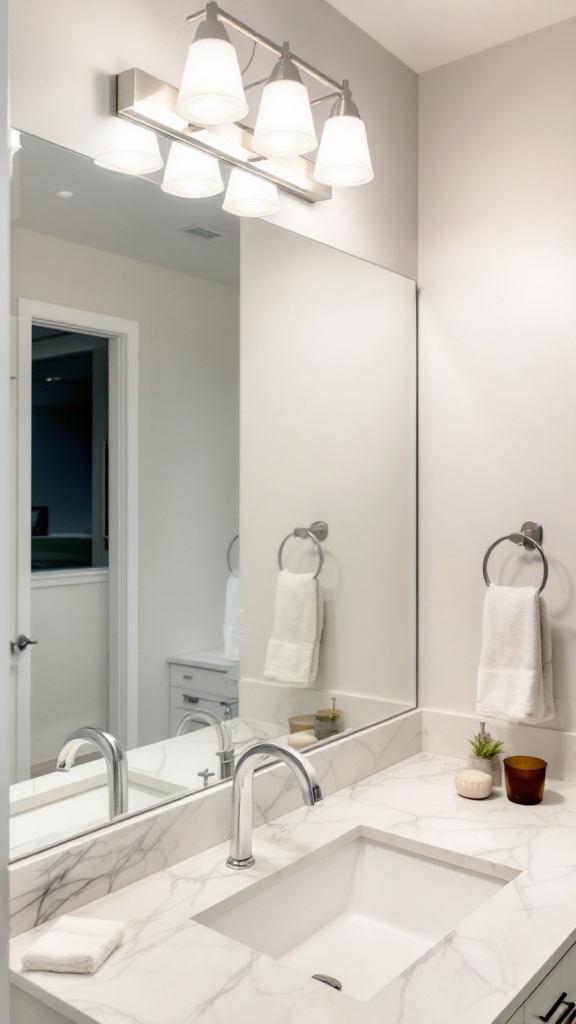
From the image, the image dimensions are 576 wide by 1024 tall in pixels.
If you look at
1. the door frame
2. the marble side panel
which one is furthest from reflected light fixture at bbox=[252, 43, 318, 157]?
the marble side panel

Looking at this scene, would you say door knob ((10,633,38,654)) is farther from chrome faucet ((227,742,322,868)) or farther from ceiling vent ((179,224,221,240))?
ceiling vent ((179,224,221,240))

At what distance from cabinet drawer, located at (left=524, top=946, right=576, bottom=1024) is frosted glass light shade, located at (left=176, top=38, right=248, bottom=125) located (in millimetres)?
1459

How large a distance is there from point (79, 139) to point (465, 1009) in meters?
1.38

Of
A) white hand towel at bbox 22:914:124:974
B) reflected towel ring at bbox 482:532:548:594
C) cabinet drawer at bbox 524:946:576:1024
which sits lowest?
cabinet drawer at bbox 524:946:576:1024

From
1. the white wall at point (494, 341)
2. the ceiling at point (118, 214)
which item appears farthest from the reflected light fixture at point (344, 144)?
the white wall at point (494, 341)

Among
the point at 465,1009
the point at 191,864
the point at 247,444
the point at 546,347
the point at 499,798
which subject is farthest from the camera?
the point at 546,347

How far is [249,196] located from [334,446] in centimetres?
58

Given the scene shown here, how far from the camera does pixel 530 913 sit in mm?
1324

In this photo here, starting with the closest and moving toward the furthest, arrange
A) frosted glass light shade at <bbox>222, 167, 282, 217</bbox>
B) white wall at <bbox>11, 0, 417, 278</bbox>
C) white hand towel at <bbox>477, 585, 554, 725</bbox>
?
1. white wall at <bbox>11, 0, 417, 278</bbox>
2. frosted glass light shade at <bbox>222, 167, 282, 217</bbox>
3. white hand towel at <bbox>477, 585, 554, 725</bbox>

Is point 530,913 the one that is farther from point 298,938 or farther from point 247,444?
point 247,444

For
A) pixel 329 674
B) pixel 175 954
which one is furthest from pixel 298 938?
pixel 329 674

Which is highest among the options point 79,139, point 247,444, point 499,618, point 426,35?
point 426,35

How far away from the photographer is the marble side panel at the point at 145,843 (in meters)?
1.24

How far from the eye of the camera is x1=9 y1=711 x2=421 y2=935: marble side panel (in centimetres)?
124
